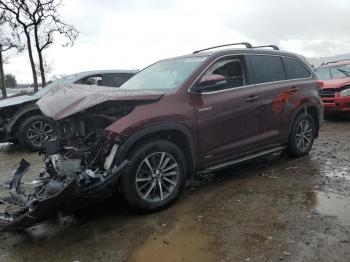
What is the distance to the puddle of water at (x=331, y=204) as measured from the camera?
4.38m

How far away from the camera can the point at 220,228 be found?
418 cm

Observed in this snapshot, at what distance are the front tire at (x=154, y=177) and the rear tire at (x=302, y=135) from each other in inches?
95.8

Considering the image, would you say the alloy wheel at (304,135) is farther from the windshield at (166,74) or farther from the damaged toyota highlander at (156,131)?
the windshield at (166,74)

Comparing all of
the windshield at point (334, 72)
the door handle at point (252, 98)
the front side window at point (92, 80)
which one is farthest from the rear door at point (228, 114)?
the windshield at point (334, 72)

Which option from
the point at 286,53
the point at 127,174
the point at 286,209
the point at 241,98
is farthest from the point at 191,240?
the point at 286,53

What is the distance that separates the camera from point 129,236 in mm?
4090

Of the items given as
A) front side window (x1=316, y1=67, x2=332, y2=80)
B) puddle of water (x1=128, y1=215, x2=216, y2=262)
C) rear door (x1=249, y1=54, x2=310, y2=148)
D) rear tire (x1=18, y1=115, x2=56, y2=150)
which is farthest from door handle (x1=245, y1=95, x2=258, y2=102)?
front side window (x1=316, y1=67, x2=332, y2=80)

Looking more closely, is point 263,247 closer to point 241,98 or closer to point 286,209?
point 286,209

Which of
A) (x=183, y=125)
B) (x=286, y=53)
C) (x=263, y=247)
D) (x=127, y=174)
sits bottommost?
(x=263, y=247)

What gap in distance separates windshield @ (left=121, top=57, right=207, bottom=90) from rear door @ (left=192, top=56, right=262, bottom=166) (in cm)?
24

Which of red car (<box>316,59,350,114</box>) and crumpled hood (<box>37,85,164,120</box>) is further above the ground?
crumpled hood (<box>37,85,164,120</box>)

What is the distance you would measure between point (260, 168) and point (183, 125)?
82.5 inches

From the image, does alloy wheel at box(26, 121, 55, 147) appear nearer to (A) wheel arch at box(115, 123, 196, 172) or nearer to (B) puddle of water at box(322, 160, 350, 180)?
(A) wheel arch at box(115, 123, 196, 172)

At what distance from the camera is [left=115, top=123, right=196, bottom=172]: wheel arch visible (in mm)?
4273
